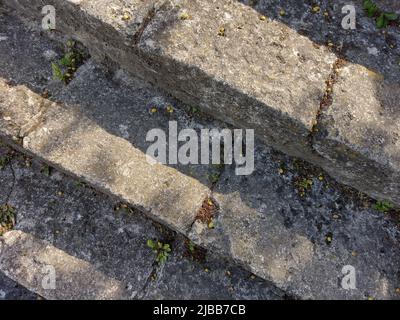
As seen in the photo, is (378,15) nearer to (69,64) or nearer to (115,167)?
(115,167)

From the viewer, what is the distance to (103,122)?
279 cm

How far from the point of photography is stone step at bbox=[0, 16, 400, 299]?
2.55 meters

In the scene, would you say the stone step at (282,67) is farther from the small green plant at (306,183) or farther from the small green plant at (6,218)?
the small green plant at (6,218)

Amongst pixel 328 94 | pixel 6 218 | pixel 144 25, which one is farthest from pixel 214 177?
pixel 6 218

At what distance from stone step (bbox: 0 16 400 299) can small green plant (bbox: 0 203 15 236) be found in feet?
1.56

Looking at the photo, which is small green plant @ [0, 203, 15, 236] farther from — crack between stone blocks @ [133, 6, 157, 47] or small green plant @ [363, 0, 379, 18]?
small green plant @ [363, 0, 379, 18]

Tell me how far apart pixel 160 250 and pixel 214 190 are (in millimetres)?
558

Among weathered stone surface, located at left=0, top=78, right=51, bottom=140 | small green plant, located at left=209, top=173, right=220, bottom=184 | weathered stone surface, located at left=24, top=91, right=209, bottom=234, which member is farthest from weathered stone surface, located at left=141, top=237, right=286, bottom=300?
weathered stone surface, located at left=0, top=78, right=51, bottom=140
